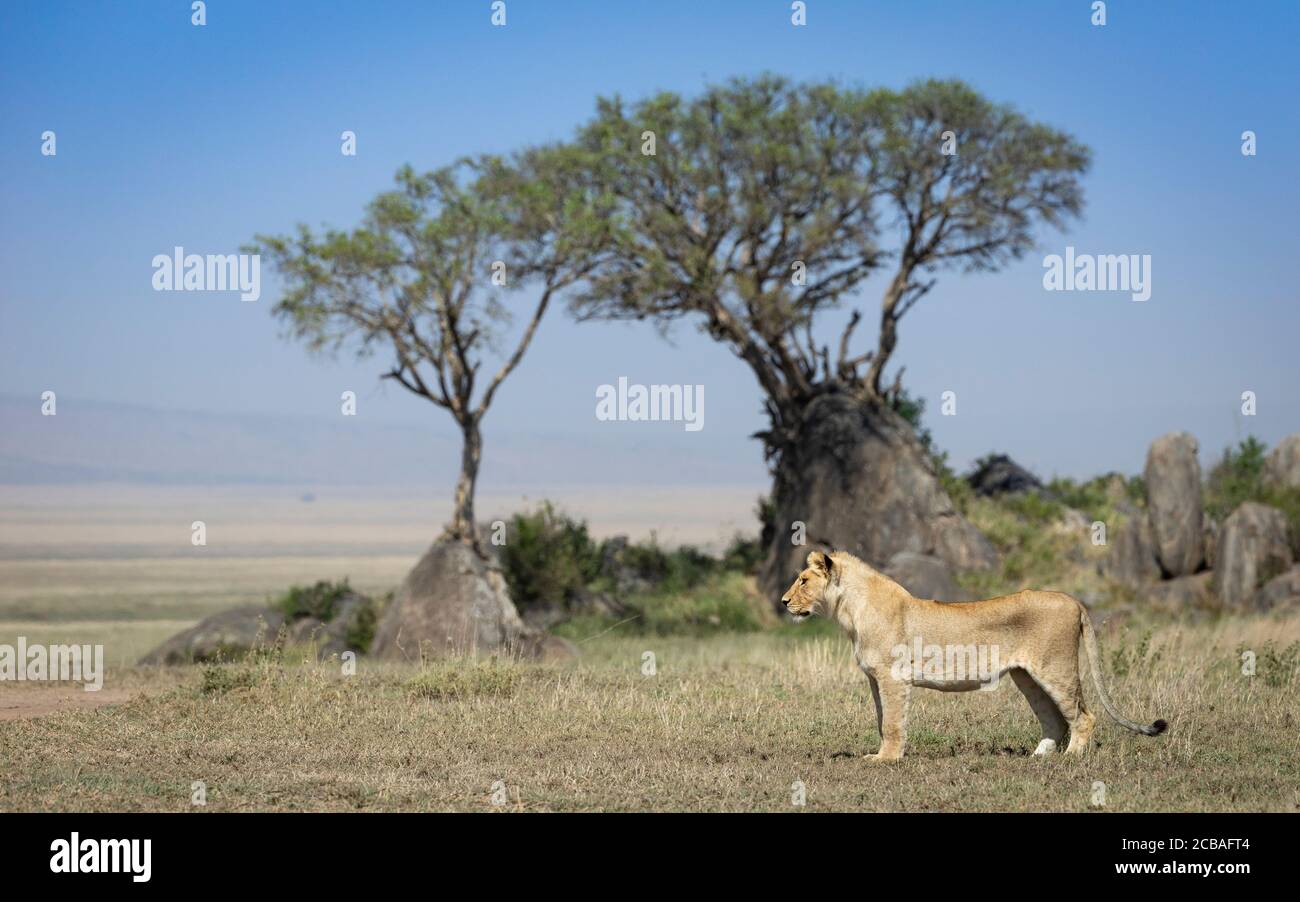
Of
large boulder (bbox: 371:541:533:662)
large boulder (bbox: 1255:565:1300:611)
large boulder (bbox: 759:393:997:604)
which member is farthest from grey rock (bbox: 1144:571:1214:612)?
large boulder (bbox: 371:541:533:662)

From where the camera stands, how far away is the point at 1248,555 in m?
26.6

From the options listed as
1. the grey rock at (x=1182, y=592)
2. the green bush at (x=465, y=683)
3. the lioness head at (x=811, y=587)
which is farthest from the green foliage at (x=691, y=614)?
the lioness head at (x=811, y=587)

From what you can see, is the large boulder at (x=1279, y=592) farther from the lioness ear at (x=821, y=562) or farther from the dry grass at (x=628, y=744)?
the lioness ear at (x=821, y=562)

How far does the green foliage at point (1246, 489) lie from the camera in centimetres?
2869

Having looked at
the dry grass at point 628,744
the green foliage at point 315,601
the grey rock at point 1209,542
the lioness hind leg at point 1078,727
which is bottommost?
the green foliage at point 315,601

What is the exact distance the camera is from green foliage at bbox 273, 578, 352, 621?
100 ft

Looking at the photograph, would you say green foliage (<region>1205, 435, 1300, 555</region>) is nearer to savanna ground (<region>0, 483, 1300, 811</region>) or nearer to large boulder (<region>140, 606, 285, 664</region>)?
savanna ground (<region>0, 483, 1300, 811</region>)

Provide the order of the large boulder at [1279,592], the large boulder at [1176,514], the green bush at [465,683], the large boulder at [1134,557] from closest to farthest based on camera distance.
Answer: the green bush at [465,683]
the large boulder at [1279,592]
the large boulder at [1176,514]
the large boulder at [1134,557]

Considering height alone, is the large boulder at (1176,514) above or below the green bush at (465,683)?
above

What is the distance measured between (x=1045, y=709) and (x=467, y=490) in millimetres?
16840

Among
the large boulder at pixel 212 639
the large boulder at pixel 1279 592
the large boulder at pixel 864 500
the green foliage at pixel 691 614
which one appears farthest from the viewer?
the large boulder at pixel 864 500

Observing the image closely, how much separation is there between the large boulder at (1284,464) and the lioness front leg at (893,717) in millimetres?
24059
